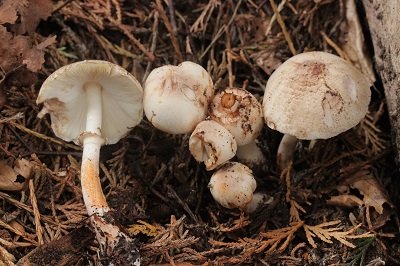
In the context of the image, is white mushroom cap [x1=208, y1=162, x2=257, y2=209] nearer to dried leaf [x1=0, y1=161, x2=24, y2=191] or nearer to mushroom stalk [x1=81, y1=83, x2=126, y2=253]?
mushroom stalk [x1=81, y1=83, x2=126, y2=253]

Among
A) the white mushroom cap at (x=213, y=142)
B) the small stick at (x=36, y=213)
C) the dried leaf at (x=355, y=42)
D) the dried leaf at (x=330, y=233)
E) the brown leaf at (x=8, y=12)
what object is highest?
the brown leaf at (x=8, y=12)

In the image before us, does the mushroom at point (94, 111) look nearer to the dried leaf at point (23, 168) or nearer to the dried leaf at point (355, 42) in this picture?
the dried leaf at point (23, 168)

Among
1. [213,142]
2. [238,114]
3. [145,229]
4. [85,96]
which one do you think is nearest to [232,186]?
[213,142]

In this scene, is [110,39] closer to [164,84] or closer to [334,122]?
[164,84]

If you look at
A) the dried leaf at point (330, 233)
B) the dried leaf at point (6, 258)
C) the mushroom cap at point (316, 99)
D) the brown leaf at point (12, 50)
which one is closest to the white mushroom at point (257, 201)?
the dried leaf at point (330, 233)

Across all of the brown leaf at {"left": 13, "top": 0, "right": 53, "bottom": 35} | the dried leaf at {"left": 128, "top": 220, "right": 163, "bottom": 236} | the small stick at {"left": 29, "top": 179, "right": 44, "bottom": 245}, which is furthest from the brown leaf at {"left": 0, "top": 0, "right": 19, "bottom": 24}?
the dried leaf at {"left": 128, "top": 220, "right": 163, "bottom": 236}
